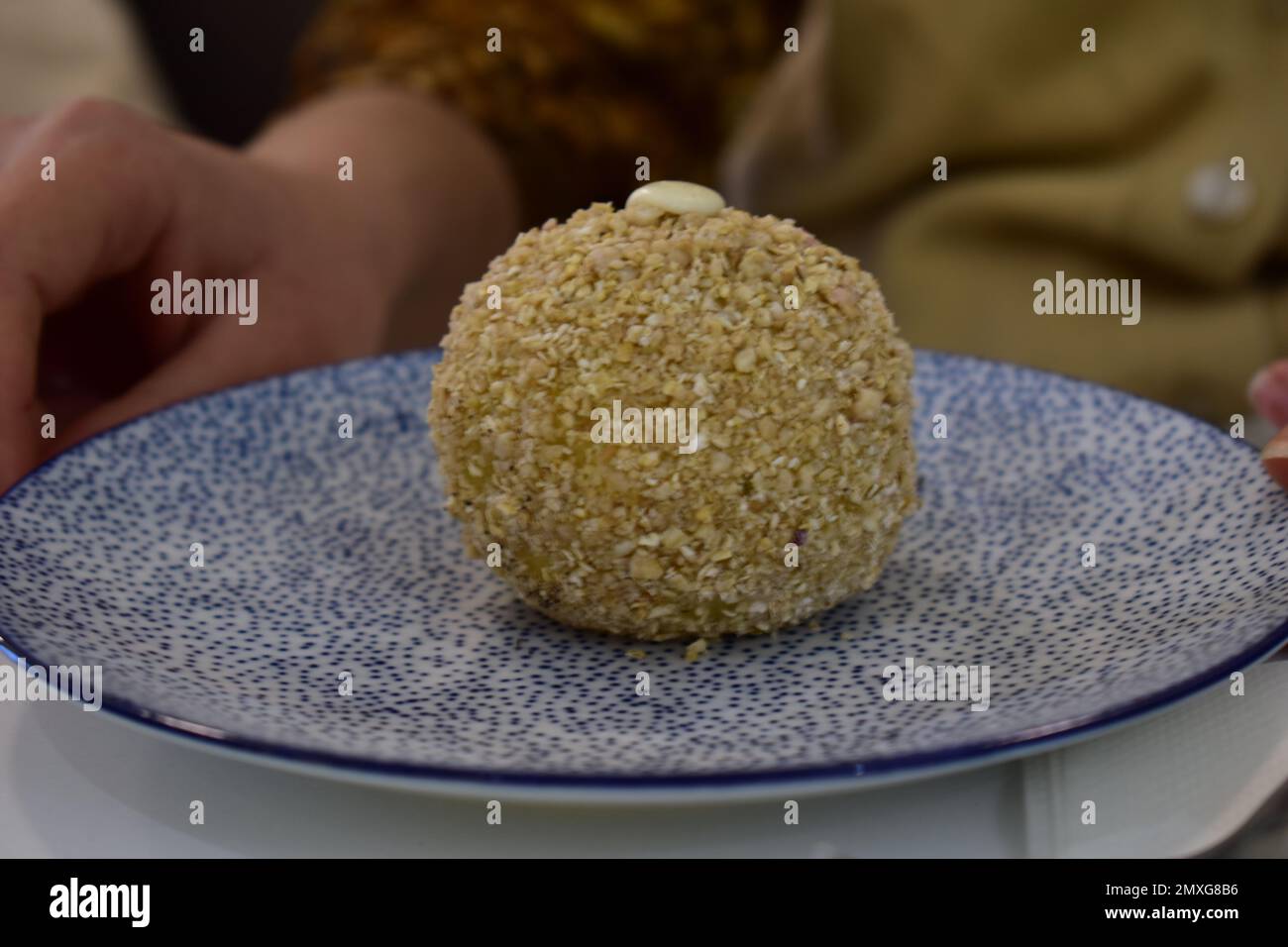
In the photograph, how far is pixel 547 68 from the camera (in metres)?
1.87

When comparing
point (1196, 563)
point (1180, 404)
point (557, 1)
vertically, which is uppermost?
point (557, 1)

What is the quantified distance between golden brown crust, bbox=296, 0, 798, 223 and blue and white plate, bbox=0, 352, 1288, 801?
2.57 ft

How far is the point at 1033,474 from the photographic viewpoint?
3.44ft

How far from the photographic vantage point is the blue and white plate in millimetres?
660

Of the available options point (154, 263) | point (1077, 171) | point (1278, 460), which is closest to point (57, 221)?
point (154, 263)

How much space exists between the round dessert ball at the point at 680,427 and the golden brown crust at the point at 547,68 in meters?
1.02

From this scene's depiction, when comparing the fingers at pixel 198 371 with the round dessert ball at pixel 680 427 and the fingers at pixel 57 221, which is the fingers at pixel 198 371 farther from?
the round dessert ball at pixel 680 427

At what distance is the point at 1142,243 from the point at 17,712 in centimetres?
116

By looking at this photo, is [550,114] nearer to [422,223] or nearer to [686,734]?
[422,223]

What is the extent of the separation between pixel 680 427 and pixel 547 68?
3.94ft

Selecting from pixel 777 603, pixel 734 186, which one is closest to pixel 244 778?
pixel 777 603

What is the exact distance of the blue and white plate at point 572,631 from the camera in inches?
26.0

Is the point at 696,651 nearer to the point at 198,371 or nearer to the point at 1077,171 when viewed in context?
the point at 198,371

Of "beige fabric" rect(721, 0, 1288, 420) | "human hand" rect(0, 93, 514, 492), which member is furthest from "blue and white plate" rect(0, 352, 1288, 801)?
"beige fabric" rect(721, 0, 1288, 420)
